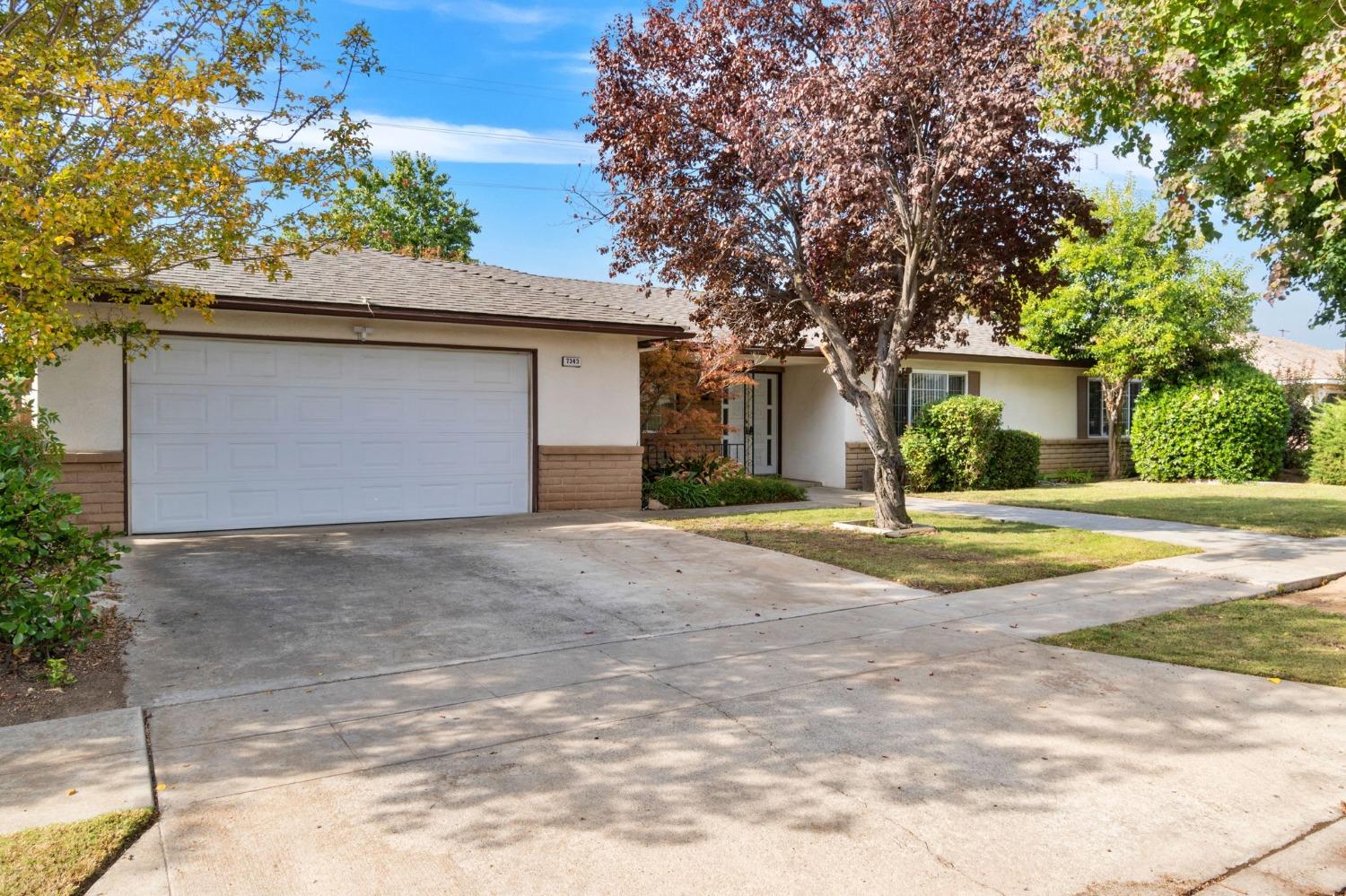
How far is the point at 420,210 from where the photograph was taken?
117 feet

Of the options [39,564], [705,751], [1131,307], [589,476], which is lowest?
[705,751]

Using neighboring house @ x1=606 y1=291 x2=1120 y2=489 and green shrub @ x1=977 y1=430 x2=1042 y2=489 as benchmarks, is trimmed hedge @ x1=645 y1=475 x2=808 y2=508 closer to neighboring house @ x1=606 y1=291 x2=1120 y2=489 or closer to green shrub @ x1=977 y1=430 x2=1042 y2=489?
neighboring house @ x1=606 y1=291 x2=1120 y2=489

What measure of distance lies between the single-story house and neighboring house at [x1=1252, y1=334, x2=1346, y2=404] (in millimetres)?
16563

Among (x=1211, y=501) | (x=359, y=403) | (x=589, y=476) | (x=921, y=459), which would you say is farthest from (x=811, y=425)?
(x=359, y=403)

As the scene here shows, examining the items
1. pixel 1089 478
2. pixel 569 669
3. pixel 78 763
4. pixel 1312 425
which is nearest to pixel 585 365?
pixel 569 669

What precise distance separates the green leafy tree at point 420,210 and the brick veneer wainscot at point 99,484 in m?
24.8

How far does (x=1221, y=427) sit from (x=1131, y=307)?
126 inches

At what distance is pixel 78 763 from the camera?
401 cm

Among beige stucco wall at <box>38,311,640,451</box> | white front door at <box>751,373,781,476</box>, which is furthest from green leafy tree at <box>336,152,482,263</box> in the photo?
beige stucco wall at <box>38,311,640,451</box>

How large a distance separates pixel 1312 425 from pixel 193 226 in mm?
21993

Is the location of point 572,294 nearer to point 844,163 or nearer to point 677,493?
point 677,493

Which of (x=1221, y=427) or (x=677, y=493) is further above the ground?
(x=1221, y=427)

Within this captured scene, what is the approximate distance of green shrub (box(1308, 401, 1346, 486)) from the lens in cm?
1892

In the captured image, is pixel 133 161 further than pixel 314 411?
No
